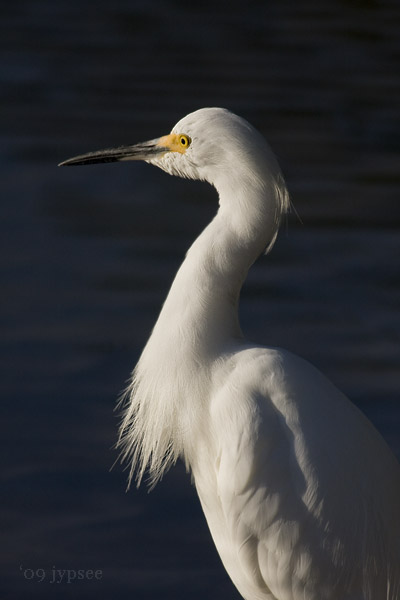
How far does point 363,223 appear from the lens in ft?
15.8

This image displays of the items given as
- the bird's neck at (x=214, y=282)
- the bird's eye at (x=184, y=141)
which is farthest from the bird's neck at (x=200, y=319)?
the bird's eye at (x=184, y=141)

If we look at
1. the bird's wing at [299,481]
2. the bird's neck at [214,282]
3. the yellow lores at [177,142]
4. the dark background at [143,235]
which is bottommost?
the dark background at [143,235]

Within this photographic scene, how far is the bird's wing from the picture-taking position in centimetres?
192

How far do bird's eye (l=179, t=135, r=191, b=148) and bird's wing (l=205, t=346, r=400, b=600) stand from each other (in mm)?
394

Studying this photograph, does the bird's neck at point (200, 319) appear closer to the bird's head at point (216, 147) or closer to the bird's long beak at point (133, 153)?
the bird's head at point (216, 147)

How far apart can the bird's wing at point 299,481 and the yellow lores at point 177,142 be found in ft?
1.29

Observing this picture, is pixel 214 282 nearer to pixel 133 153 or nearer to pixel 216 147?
pixel 216 147

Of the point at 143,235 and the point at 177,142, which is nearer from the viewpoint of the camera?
the point at 177,142

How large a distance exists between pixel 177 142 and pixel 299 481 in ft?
2.07

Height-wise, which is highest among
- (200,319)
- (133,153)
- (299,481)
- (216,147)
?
(216,147)

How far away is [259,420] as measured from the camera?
1.92m

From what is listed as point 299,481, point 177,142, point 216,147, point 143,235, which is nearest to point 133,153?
point 177,142

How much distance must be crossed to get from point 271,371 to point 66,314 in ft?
6.91

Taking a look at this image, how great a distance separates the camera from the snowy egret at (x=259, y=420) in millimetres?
1918
